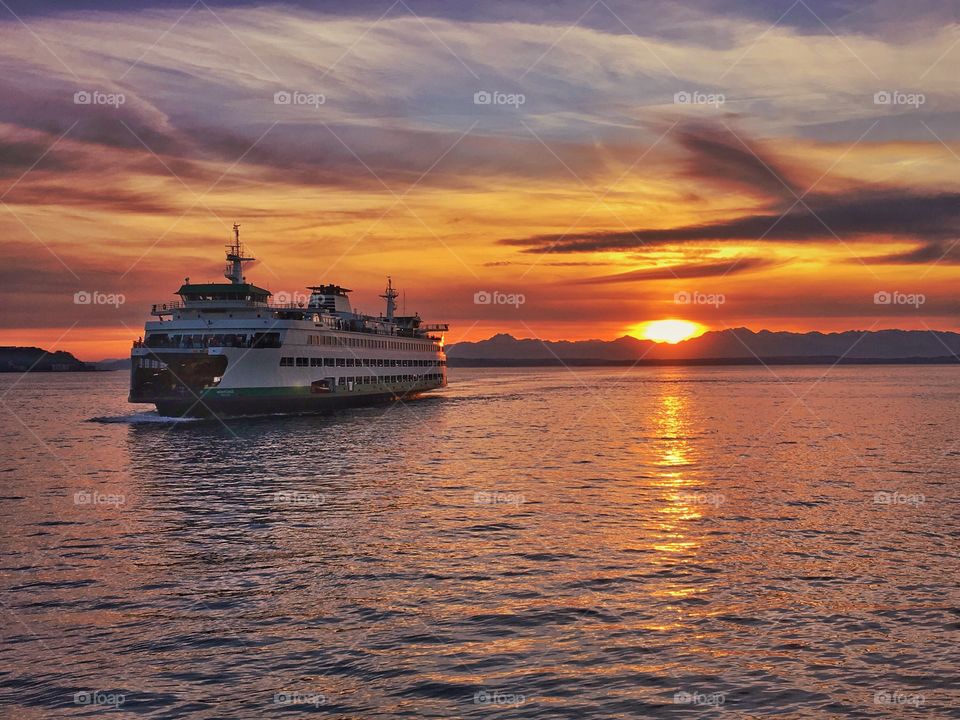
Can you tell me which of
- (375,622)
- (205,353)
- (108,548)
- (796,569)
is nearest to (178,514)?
(108,548)

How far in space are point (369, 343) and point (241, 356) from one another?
95.1 ft

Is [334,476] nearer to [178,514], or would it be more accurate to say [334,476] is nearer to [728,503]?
[178,514]

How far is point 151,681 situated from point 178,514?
52.2ft

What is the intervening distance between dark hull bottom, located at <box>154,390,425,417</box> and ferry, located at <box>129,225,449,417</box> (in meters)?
0.09

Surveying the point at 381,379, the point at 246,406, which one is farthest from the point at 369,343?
the point at 246,406

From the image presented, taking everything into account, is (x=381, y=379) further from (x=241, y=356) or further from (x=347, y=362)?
(x=241, y=356)

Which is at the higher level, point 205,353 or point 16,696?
point 205,353

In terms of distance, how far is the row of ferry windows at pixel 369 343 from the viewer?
78287mm

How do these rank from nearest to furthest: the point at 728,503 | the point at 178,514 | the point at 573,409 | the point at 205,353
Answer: the point at 178,514 → the point at 728,503 → the point at 205,353 → the point at 573,409

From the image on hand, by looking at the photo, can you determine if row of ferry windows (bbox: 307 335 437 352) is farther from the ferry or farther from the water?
the water

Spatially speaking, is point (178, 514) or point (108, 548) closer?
point (108, 548)

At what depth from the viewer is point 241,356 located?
67.0 metres

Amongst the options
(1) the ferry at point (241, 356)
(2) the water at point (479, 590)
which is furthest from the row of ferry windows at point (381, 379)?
(2) the water at point (479, 590)

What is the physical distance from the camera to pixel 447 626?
51.5ft
